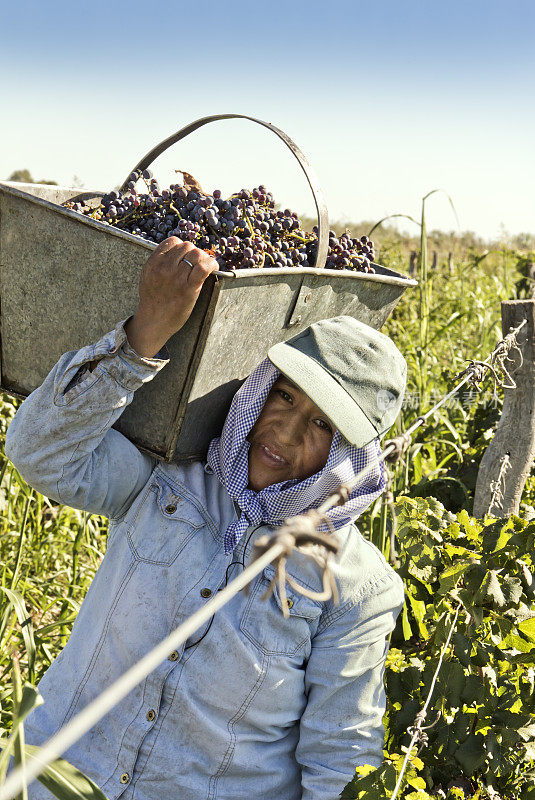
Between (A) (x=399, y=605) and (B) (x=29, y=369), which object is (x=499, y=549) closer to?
(A) (x=399, y=605)

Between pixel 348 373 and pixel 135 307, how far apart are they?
1.28ft

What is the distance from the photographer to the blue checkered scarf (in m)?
1.31

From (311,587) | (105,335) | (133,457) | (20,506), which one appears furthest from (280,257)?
(20,506)

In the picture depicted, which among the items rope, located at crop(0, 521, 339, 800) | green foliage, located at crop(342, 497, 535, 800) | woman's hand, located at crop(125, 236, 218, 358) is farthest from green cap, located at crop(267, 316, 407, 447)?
rope, located at crop(0, 521, 339, 800)

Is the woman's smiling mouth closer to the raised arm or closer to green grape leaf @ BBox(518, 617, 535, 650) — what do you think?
the raised arm

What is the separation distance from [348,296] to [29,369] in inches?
25.8

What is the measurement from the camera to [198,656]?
4.41ft

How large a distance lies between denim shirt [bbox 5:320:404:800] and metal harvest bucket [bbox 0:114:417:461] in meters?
0.11

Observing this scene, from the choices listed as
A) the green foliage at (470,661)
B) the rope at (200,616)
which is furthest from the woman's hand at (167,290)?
the green foliage at (470,661)

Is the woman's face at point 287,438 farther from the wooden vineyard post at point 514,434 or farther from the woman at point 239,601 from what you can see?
the wooden vineyard post at point 514,434

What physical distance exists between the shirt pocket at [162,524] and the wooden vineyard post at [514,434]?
1.07 metres

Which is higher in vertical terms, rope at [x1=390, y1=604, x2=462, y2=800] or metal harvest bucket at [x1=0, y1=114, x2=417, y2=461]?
metal harvest bucket at [x1=0, y1=114, x2=417, y2=461]

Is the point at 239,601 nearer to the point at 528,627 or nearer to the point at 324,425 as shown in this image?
the point at 324,425

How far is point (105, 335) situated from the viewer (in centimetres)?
125
